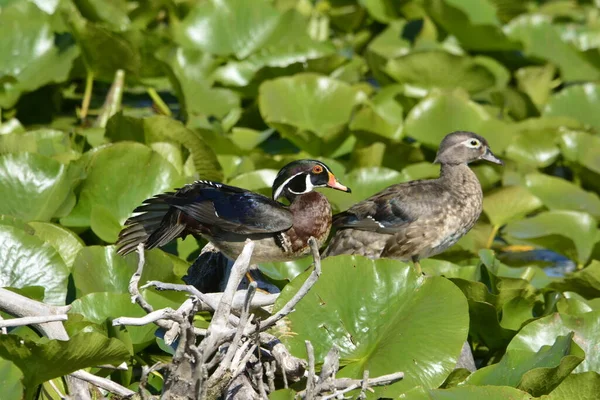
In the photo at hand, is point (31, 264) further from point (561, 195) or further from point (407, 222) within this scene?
point (561, 195)

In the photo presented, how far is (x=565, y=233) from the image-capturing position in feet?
18.3

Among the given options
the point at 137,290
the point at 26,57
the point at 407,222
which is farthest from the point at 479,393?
the point at 26,57

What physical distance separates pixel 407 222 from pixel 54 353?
8.39 ft

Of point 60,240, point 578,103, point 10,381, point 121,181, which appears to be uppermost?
point 10,381

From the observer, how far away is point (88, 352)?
3.24m

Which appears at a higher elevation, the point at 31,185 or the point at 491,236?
the point at 31,185

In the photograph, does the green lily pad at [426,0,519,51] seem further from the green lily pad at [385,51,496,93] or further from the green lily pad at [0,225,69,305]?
the green lily pad at [0,225,69,305]

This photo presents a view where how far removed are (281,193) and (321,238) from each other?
0.30m

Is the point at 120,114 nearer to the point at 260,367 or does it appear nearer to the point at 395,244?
the point at 395,244

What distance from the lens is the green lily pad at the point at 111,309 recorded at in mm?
3838

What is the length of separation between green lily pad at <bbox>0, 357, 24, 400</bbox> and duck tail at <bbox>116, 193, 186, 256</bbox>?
1.13 meters

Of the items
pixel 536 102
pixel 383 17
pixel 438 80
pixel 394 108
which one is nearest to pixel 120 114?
pixel 394 108

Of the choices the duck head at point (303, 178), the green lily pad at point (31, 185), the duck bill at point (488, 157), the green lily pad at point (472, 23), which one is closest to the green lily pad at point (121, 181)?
the green lily pad at point (31, 185)

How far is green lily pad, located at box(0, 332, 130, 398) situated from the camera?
314cm
